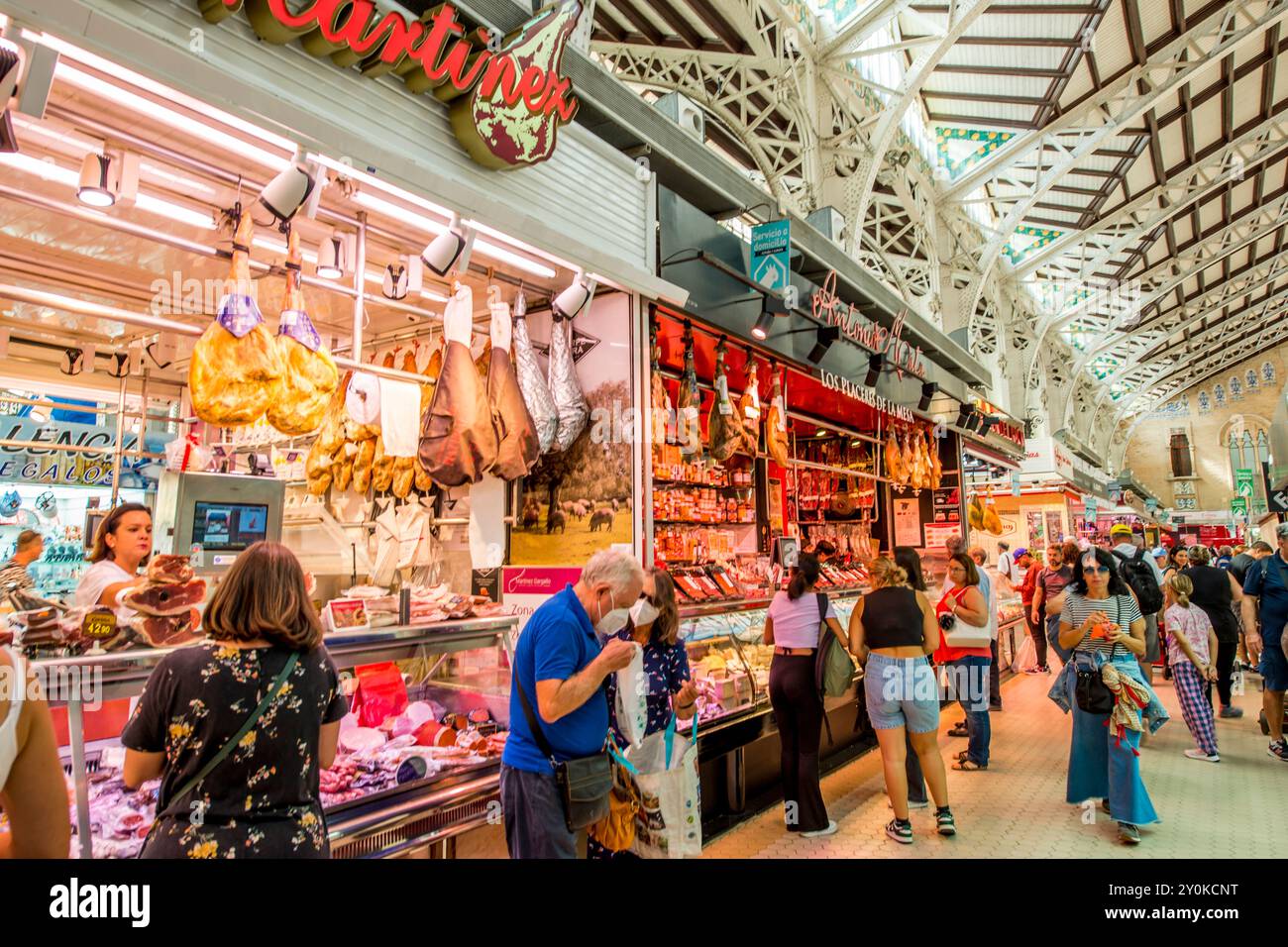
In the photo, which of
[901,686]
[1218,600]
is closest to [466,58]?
[901,686]

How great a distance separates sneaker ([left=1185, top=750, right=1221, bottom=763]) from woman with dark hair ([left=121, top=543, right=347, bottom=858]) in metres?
7.34

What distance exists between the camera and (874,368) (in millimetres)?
7777

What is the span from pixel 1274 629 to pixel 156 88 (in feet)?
27.8

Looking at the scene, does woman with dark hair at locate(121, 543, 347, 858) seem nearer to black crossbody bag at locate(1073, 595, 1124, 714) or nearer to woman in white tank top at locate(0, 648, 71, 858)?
woman in white tank top at locate(0, 648, 71, 858)

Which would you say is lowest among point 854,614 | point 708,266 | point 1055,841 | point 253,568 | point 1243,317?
point 1055,841

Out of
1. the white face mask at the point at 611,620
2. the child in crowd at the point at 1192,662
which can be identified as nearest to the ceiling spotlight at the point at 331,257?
the white face mask at the point at 611,620

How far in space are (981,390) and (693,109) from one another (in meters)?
8.93

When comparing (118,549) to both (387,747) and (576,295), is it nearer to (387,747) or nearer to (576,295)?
(387,747)

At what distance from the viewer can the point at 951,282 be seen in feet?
53.1

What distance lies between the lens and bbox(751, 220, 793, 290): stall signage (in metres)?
5.60

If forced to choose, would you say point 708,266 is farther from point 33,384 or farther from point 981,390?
point 981,390

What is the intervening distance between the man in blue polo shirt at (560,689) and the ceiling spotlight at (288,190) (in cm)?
178

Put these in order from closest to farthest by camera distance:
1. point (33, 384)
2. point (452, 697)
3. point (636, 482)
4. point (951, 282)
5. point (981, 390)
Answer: point (452, 697)
point (636, 482)
point (33, 384)
point (981, 390)
point (951, 282)
